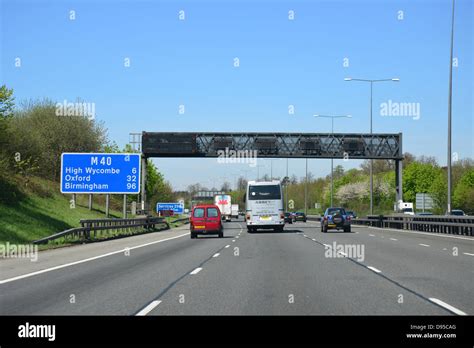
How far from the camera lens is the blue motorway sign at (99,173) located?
41.5 meters

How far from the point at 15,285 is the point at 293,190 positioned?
505ft

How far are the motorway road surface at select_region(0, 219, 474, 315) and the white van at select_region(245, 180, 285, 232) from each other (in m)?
23.0

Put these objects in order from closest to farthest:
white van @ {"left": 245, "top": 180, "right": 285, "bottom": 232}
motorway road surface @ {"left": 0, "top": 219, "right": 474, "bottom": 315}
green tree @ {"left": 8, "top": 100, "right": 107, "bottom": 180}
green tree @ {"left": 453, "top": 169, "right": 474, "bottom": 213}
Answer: motorway road surface @ {"left": 0, "top": 219, "right": 474, "bottom": 315}
white van @ {"left": 245, "top": 180, "right": 285, "bottom": 232}
green tree @ {"left": 8, "top": 100, "right": 107, "bottom": 180}
green tree @ {"left": 453, "top": 169, "right": 474, "bottom": 213}

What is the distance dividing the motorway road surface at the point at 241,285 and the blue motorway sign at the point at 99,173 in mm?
20189

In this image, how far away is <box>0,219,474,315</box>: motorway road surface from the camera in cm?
1037

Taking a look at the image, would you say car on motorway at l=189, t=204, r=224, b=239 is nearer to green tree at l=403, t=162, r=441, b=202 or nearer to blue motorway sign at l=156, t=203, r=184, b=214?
blue motorway sign at l=156, t=203, r=184, b=214

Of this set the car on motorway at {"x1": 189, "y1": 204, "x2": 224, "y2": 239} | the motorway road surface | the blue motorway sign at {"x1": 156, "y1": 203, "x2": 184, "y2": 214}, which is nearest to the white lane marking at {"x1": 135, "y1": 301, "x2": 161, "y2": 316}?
the motorway road surface

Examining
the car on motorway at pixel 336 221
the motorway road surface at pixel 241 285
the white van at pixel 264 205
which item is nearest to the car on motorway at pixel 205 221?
the white van at pixel 264 205

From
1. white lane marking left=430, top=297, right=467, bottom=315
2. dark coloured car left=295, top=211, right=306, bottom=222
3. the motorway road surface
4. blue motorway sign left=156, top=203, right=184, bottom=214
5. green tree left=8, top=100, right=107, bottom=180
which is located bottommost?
dark coloured car left=295, top=211, right=306, bottom=222

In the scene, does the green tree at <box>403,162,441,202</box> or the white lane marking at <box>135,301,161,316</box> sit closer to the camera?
the white lane marking at <box>135,301,161,316</box>

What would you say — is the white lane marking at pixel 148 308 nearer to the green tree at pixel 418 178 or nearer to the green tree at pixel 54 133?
the green tree at pixel 54 133

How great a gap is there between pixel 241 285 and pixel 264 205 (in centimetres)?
3161

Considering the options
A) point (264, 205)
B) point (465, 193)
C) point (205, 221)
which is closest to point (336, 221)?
point (264, 205)
